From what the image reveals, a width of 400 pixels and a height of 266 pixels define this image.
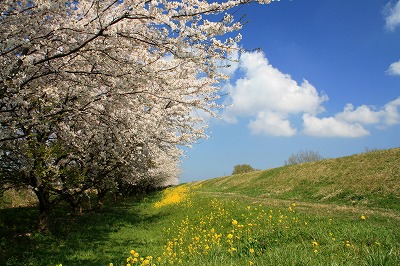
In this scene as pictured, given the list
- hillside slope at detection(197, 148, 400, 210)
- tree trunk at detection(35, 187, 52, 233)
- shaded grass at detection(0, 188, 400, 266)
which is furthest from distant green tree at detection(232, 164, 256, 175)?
tree trunk at detection(35, 187, 52, 233)

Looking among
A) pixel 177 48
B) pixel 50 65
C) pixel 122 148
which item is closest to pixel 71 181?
pixel 122 148

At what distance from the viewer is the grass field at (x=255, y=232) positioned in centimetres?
535

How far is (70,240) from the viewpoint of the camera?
1250 cm

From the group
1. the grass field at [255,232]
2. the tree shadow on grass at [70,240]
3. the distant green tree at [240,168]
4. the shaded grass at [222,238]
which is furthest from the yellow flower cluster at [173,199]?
the distant green tree at [240,168]

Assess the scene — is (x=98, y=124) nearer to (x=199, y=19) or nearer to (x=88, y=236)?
(x=88, y=236)

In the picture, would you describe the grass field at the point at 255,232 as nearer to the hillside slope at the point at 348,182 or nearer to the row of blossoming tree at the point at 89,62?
the hillside slope at the point at 348,182

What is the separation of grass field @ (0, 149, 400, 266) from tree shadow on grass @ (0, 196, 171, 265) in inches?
1.3

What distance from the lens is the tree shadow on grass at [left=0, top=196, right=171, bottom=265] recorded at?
32.2ft

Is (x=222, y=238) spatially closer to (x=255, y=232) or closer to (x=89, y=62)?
(x=255, y=232)

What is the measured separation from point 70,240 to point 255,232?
26.8 ft

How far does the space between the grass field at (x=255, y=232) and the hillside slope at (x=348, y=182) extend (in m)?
0.07

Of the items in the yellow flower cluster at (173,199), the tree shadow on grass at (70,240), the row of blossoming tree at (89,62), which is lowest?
the tree shadow on grass at (70,240)

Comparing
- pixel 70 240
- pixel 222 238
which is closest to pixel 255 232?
pixel 222 238

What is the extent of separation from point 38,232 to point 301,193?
19.6 m
